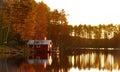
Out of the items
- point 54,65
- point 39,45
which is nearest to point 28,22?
point 39,45

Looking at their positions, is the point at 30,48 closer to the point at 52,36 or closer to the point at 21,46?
the point at 21,46

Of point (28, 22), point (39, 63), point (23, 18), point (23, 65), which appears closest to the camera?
point (23, 65)

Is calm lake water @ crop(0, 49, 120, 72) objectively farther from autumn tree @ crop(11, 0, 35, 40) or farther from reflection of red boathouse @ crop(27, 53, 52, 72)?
autumn tree @ crop(11, 0, 35, 40)

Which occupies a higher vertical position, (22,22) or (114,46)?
(22,22)

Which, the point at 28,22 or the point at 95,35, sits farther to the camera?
the point at 95,35

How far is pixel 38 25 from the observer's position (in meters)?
74.6

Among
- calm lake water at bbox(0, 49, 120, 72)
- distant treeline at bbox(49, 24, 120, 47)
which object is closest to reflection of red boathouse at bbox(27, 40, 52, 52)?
calm lake water at bbox(0, 49, 120, 72)

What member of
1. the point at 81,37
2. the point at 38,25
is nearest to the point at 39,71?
the point at 38,25

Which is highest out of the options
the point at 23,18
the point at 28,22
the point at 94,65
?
the point at 23,18

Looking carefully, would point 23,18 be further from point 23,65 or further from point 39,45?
point 23,65

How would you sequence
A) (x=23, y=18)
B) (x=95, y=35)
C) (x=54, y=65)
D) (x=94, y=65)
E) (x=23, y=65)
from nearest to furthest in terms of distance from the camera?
(x=23, y=65) → (x=54, y=65) → (x=94, y=65) → (x=23, y=18) → (x=95, y=35)

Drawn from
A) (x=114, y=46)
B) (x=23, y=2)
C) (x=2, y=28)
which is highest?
(x=23, y=2)

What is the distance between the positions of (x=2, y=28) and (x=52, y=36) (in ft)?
94.1

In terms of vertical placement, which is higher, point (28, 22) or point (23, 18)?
point (23, 18)
